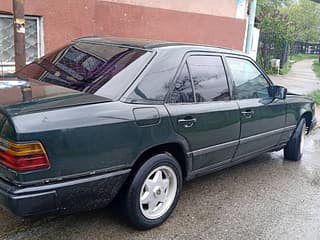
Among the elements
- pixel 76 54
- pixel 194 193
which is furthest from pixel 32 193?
pixel 194 193

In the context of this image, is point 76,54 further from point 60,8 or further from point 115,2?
point 115,2

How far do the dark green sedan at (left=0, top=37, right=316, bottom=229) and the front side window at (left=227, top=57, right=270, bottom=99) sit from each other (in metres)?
0.02

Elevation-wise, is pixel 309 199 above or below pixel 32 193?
below

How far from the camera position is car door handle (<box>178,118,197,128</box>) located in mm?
3281

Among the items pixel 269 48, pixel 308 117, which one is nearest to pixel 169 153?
pixel 308 117

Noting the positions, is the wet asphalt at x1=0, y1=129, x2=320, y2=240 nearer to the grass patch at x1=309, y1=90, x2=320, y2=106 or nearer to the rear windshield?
the rear windshield

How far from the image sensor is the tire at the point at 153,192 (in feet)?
9.91

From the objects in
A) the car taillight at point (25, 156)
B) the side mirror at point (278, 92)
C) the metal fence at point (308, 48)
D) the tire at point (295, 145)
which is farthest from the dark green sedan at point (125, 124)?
the metal fence at point (308, 48)

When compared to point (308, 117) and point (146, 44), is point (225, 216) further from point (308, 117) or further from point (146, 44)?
point (308, 117)

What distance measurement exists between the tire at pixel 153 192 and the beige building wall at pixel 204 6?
5.79m

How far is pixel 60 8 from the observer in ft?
23.4

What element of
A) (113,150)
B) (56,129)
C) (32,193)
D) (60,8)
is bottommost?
(32,193)

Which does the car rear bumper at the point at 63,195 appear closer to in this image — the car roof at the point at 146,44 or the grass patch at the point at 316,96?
the car roof at the point at 146,44

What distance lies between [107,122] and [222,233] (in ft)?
4.85
